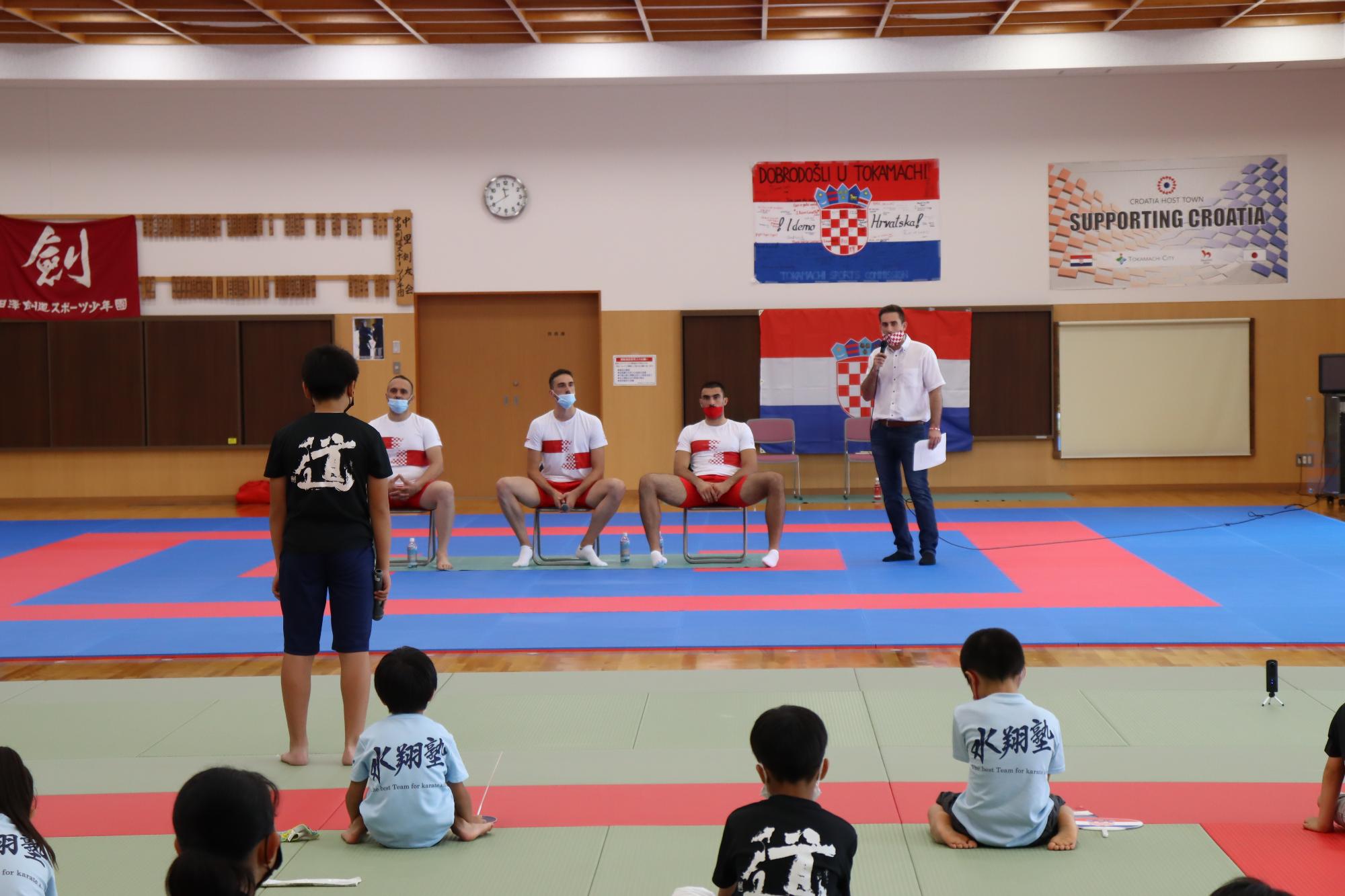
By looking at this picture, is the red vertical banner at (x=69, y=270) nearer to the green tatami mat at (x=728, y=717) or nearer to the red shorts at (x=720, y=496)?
the red shorts at (x=720, y=496)

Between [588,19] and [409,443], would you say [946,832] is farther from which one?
[588,19]

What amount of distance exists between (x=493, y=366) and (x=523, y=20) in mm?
3703

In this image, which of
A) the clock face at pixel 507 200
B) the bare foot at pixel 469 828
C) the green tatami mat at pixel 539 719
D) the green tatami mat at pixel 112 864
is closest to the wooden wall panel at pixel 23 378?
the clock face at pixel 507 200

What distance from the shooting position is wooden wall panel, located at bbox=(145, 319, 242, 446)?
12.9 meters

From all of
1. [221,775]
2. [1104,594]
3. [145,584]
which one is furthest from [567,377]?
[221,775]

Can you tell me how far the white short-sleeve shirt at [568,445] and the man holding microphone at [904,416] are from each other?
192 cm

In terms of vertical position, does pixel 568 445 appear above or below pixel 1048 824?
above

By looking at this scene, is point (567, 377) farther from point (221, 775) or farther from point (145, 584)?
point (221, 775)

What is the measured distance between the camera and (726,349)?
12.9 metres

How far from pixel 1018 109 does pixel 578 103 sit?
14.9 feet

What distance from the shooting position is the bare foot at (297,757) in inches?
173

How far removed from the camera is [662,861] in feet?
11.4

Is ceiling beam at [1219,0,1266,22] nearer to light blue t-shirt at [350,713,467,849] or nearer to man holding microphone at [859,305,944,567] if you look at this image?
man holding microphone at [859,305,944,567]

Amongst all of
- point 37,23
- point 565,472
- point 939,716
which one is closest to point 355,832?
point 939,716
